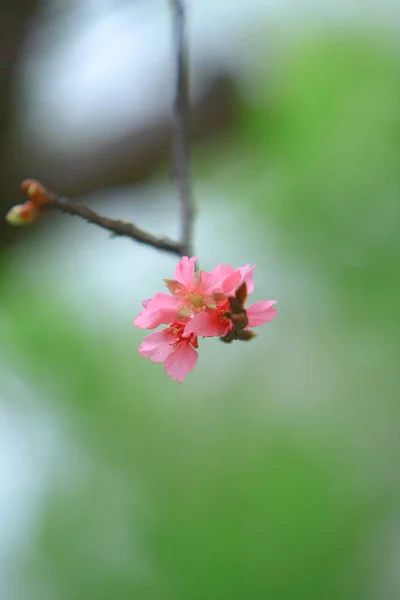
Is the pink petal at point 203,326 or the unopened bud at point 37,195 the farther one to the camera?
the unopened bud at point 37,195

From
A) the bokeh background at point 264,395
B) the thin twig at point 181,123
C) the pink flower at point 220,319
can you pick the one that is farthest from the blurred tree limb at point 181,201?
the bokeh background at point 264,395

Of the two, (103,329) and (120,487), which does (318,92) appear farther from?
(120,487)

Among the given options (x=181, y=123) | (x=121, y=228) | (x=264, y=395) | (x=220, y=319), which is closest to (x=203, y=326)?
(x=220, y=319)

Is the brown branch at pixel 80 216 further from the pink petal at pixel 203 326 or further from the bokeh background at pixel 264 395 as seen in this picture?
the bokeh background at pixel 264 395

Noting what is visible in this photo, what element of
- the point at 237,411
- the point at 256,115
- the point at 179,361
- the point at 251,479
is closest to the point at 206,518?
the point at 251,479

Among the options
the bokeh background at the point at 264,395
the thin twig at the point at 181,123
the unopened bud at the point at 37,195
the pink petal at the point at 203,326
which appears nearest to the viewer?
the pink petal at the point at 203,326

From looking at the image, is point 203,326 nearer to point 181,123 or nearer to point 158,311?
point 158,311

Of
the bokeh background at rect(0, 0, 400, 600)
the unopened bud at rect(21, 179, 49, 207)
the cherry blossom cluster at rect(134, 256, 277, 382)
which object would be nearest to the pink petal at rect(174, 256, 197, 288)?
the cherry blossom cluster at rect(134, 256, 277, 382)
